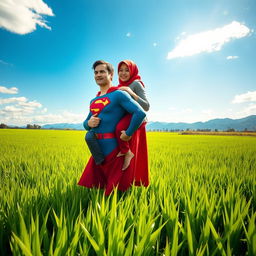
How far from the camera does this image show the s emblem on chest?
1578mm

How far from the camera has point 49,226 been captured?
1408 mm

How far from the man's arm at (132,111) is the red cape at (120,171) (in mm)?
249

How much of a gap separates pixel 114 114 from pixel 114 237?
0.99m

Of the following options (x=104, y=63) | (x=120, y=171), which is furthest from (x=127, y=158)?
(x=104, y=63)

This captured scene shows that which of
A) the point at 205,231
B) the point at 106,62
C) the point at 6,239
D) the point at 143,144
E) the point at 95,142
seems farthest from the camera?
the point at 143,144

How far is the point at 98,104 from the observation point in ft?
5.33

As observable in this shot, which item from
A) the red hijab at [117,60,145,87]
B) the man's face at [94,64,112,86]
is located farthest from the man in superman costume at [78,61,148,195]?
the red hijab at [117,60,145,87]

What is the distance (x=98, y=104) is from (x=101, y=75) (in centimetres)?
28

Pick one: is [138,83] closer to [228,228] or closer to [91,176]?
[91,176]

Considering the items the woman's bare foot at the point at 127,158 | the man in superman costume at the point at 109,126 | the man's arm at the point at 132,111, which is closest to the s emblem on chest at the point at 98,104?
the man in superman costume at the point at 109,126

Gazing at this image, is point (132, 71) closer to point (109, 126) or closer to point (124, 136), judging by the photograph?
point (109, 126)

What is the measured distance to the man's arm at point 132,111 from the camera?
4.56 ft

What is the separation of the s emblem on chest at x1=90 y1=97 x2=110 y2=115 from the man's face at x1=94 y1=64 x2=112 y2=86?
18 centimetres

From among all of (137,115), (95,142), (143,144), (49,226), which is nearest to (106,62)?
(137,115)
